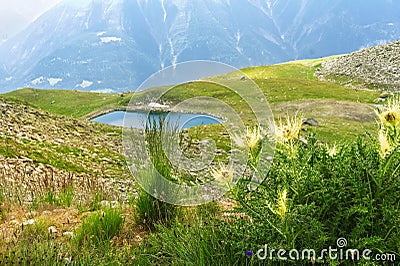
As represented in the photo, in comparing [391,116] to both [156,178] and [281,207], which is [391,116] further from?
[156,178]

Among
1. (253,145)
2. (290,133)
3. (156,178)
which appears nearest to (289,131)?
(290,133)

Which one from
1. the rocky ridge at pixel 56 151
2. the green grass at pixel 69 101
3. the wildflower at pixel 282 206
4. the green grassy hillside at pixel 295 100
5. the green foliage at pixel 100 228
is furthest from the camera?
the green grass at pixel 69 101

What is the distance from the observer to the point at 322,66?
71.8m

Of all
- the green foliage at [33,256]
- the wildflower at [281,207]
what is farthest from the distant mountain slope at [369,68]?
the green foliage at [33,256]

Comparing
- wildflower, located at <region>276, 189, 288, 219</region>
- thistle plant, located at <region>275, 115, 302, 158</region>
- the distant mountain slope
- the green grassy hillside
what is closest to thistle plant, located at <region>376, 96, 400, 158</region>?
thistle plant, located at <region>275, 115, 302, 158</region>

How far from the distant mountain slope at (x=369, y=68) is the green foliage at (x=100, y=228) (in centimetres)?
4949

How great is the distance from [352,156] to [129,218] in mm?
3860

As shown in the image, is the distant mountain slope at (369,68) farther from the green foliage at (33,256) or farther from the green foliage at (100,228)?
the green foliage at (33,256)

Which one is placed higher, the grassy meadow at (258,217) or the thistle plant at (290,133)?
the thistle plant at (290,133)

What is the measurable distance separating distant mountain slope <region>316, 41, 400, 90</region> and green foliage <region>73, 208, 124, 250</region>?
49.5m

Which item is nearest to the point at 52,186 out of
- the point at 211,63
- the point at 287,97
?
the point at 211,63

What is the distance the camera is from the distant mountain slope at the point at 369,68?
5209cm

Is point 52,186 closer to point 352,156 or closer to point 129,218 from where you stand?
point 129,218

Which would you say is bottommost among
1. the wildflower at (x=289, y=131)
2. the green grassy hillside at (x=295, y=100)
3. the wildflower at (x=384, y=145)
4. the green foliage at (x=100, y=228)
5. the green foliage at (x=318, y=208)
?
the green foliage at (x=100, y=228)
